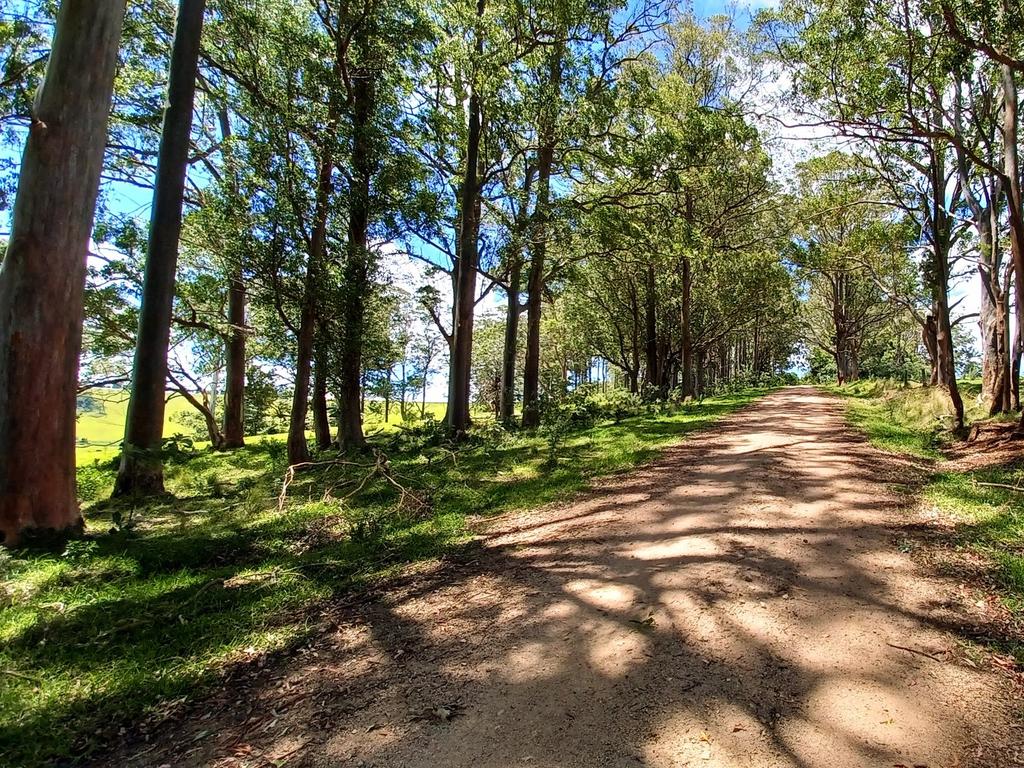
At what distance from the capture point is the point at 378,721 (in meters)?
2.68

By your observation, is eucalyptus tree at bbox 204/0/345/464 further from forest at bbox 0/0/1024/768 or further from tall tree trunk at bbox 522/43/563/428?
tall tree trunk at bbox 522/43/563/428

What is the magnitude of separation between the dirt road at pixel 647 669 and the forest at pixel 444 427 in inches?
1.1

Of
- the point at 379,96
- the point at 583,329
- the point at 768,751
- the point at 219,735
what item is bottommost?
the point at 219,735

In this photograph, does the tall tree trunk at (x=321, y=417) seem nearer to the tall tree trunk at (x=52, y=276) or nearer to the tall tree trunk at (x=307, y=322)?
the tall tree trunk at (x=307, y=322)

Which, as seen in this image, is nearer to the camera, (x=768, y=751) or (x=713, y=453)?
(x=768, y=751)

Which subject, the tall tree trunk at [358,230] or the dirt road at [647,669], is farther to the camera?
the tall tree trunk at [358,230]

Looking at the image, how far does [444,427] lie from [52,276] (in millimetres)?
9558

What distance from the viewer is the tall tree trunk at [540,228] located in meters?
12.8

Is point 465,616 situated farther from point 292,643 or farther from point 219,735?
point 219,735

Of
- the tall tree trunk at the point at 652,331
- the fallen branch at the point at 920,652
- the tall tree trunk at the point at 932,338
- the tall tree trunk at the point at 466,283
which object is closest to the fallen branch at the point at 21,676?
the fallen branch at the point at 920,652

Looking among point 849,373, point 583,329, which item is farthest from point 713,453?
point 849,373

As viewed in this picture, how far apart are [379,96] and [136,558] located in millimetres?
10932

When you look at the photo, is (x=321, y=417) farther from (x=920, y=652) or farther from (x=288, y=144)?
(x=920, y=652)

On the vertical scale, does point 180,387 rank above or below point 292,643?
above
